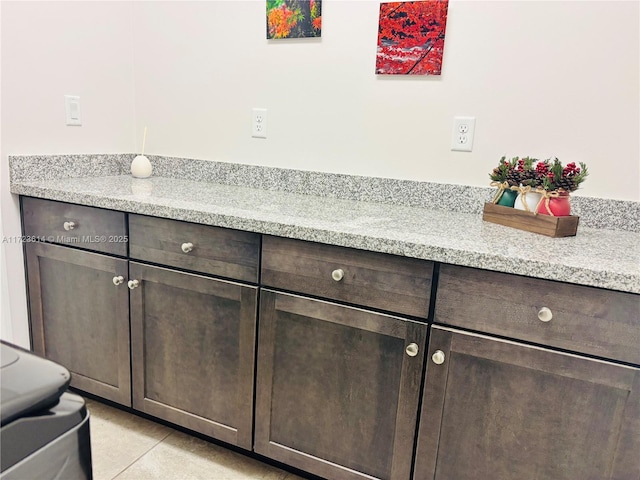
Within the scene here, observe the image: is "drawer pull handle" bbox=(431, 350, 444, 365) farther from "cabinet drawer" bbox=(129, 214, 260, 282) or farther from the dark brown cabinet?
"cabinet drawer" bbox=(129, 214, 260, 282)

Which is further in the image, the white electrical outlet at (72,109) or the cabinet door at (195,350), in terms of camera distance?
the white electrical outlet at (72,109)

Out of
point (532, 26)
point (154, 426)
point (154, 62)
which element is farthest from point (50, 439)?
point (154, 62)

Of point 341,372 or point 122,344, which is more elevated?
point 341,372

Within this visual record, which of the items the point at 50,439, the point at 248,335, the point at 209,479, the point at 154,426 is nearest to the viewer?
the point at 50,439

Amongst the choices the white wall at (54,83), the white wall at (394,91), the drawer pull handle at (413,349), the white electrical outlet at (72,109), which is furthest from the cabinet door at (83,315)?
the drawer pull handle at (413,349)

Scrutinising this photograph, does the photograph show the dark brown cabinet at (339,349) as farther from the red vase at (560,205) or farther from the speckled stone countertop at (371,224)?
the red vase at (560,205)

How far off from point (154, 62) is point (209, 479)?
173cm

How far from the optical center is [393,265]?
1.17 m

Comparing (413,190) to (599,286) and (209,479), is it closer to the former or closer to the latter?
(599,286)

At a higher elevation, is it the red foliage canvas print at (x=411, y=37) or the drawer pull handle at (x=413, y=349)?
the red foliage canvas print at (x=411, y=37)

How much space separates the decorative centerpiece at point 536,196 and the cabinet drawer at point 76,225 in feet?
3.97

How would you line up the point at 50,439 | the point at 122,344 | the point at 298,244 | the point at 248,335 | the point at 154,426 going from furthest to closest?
the point at 154,426
the point at 122,344
the point at 248,335
the point at 298,244
the point at 50,439

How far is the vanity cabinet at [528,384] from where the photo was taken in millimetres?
1010

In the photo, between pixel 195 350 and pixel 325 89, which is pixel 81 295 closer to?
pixel 195 350
